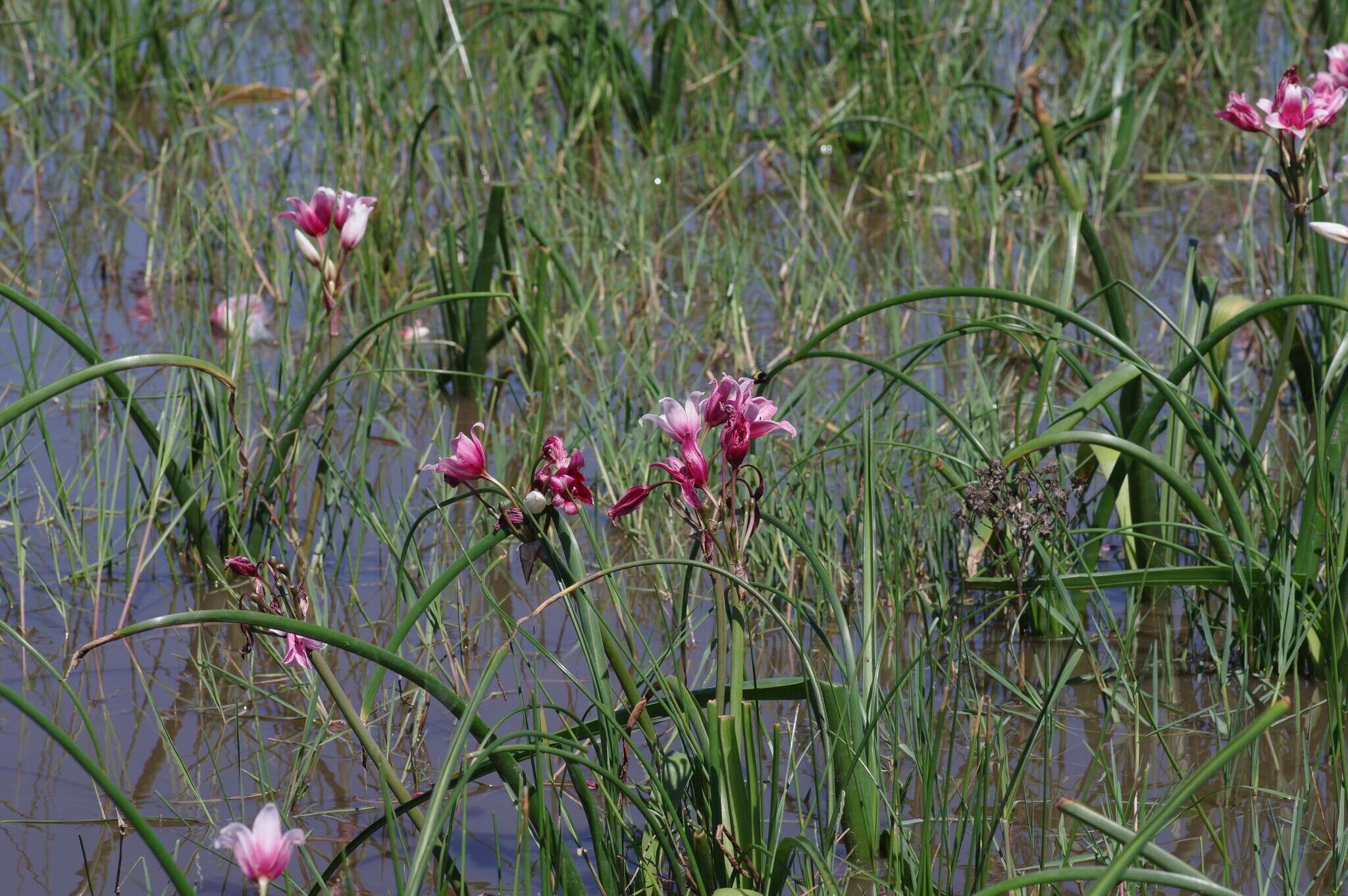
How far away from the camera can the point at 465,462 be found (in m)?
1.39

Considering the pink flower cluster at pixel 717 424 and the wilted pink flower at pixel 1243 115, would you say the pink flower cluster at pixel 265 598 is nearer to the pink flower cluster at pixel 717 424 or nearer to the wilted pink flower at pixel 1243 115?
the pink flower cluster at pixel 717 424

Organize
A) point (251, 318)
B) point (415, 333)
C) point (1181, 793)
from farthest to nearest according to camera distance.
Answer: point (251, 318) < point (415, 333) < point (1181, 793)

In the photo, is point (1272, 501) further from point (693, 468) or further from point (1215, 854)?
point (693, 468)

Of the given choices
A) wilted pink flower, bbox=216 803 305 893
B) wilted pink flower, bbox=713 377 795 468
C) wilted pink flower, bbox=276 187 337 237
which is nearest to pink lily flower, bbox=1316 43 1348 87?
wilted pink flower, bbox=713 377 795 468

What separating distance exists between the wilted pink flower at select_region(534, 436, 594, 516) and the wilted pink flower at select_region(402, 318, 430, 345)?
1635 millimetres

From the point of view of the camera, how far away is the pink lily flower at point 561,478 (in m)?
1.38

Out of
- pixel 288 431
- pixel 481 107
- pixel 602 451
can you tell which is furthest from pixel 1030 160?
pixel 288 431

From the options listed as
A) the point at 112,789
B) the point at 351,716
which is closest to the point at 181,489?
the point at 351,716

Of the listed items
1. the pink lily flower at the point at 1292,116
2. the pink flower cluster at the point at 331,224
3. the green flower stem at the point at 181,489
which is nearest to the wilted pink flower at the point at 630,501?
the pink flower cluster at the point at 331,224

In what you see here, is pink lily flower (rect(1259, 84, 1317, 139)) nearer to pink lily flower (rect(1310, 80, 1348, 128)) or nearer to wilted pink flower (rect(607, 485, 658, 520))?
pink lily flower (rect(1310, 80, 1348, 128))

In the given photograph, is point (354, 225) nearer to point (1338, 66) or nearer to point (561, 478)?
point (561, 478)

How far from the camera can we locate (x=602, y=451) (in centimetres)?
271

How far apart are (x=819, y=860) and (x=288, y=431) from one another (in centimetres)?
121

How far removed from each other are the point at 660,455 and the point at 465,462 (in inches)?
45.2
